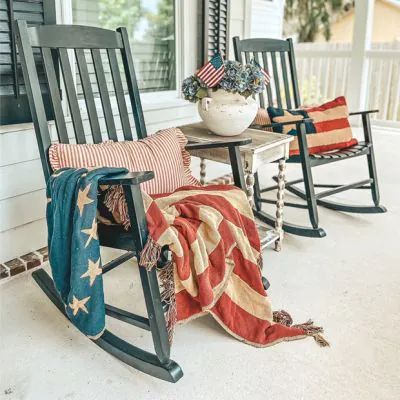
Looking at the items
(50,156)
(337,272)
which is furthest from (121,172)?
(337,272)

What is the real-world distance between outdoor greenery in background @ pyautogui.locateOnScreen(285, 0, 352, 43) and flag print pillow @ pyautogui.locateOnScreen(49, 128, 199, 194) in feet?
24.4

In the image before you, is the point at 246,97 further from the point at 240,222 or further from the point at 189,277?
the point at 189,277

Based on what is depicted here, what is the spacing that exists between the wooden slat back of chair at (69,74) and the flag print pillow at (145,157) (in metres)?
0.08

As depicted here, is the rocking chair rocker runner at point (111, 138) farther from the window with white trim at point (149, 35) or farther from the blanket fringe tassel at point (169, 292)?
the window with white trim at point (149, 35)

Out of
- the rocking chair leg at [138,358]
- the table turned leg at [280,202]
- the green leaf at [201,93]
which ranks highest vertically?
the green leaf at [201,93]

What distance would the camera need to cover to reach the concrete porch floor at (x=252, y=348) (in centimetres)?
147

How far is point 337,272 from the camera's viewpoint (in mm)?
2209

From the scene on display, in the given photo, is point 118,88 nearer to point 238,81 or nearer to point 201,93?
point 201,93

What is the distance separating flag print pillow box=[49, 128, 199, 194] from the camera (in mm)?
1737

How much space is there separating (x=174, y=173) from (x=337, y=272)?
0.90 metres

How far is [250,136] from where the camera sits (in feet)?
7.52

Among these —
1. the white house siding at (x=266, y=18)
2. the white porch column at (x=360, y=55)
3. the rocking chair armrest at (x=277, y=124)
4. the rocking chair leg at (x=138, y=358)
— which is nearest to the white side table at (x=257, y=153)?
the rocking chair armrest at (x=277, y=124)

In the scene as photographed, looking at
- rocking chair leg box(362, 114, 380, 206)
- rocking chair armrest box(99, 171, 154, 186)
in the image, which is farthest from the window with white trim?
rocking chair armrest box(99, 171, 154, 186)

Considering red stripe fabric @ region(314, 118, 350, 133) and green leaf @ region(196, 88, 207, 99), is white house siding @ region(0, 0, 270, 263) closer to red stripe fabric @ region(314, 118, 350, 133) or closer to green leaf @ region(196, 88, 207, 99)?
green leaf @ region(196, 88, 207, 99)
